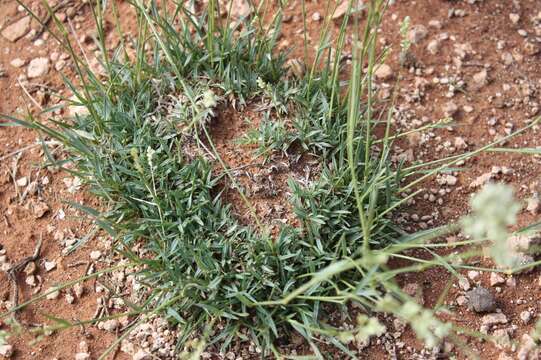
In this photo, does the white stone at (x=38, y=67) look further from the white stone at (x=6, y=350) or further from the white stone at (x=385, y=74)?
the white stone at (x=385, y=74)

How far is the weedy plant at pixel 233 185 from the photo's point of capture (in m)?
2.16

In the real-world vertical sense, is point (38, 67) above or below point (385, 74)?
above

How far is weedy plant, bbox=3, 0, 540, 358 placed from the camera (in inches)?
85.2

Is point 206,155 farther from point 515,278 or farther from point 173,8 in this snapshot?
point 515,278

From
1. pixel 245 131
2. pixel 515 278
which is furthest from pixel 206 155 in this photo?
pixel 515 278

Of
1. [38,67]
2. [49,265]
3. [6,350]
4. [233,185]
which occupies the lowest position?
[6,350]

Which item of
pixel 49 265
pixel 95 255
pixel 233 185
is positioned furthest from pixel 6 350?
pixel 233 185

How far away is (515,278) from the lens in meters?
2.36

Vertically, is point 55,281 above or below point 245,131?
below

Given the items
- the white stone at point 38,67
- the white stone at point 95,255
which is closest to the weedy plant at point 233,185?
the white stone at point 95,255

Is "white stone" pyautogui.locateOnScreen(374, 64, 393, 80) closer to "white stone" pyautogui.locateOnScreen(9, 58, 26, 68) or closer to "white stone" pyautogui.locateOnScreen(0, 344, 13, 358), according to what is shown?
"white stone" pyautogui.locateOnScreen(9, 58, 26, 68)

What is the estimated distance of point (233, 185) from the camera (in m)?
2.37

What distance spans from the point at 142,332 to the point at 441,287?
1.11m

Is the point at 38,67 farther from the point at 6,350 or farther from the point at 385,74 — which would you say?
the point at 385,74
